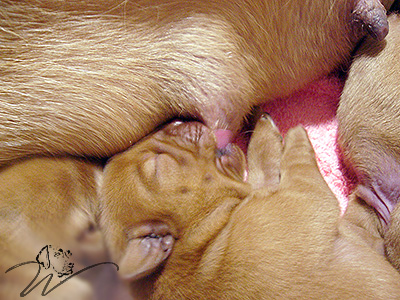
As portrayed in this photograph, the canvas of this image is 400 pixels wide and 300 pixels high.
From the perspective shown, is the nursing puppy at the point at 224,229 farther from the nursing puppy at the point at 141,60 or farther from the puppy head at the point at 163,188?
the nursing puppy at the point at 141,60

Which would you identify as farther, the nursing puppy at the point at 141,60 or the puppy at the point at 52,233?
the nursing puppy at the point at 141,60

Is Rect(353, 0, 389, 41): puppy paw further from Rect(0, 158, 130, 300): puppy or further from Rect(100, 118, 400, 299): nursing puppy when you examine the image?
Rect(0, 158, 130, 300): puppy

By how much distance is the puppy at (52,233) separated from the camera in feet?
2.37

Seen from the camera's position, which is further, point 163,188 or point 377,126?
point 377,126

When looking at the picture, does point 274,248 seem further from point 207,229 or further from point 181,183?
point 181,183

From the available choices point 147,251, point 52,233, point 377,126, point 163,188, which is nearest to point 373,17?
point 377,126

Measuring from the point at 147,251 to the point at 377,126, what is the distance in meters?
0.82

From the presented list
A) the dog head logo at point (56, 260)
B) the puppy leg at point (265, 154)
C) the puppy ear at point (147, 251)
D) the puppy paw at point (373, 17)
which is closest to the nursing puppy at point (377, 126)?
the puppy paw at point (373, 17)

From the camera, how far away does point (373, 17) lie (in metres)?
1.33

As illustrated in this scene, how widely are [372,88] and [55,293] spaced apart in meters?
1.13

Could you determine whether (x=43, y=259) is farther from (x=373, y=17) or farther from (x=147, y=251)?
(x=373, y=17)

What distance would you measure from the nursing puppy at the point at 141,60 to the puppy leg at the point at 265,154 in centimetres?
10

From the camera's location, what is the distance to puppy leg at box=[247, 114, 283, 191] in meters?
1.40

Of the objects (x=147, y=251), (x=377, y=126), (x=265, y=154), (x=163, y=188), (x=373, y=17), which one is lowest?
(x=147, y=251)
